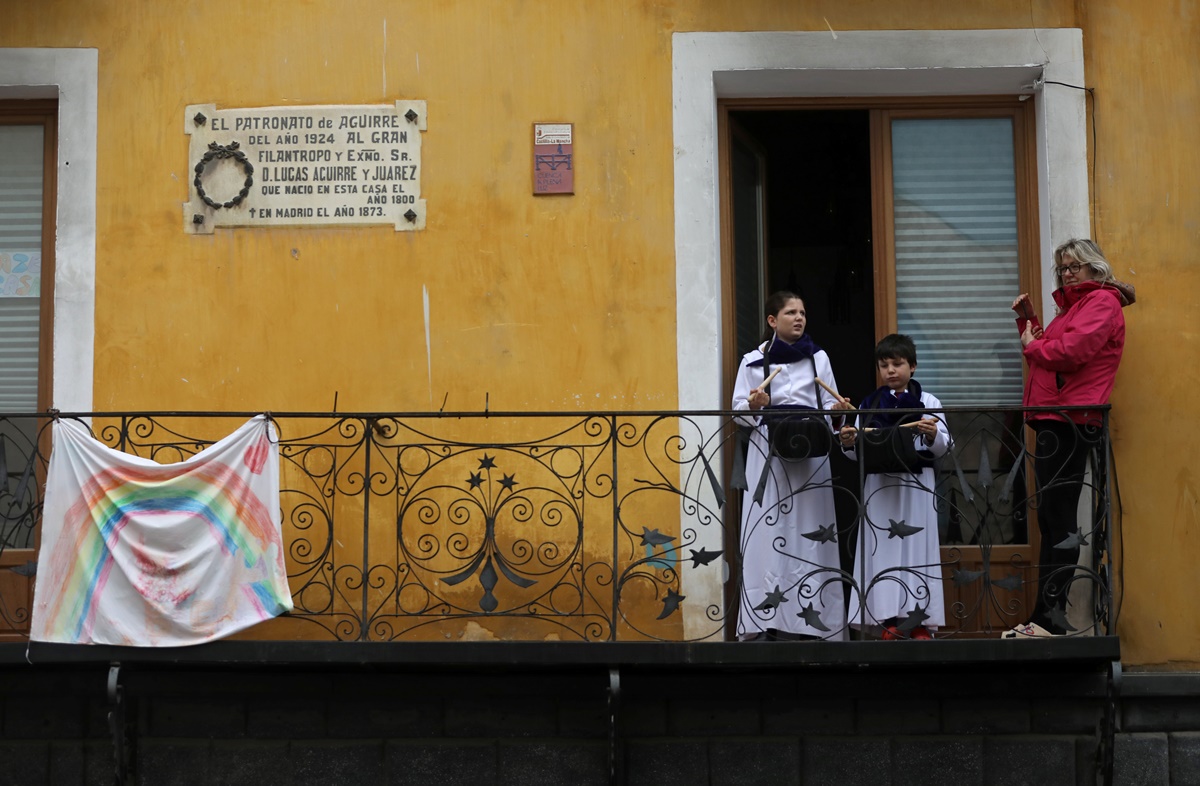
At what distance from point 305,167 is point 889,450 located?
336 centimetres

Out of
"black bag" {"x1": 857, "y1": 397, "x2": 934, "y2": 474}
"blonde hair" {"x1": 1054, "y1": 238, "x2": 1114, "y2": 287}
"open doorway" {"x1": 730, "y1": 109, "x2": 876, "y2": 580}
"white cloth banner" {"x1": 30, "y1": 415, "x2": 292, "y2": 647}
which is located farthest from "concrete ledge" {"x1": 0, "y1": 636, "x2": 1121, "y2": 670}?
"blonde hair" {"x1": 1054, "y1": 238, "x2": 1114, "y2": 287}

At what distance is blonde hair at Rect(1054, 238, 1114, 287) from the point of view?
7.89m

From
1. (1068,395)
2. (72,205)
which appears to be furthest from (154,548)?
(1068,395)

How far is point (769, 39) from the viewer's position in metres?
8.59

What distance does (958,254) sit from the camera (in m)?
8.85

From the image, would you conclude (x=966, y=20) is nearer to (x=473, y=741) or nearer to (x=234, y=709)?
(x=473, y=741)

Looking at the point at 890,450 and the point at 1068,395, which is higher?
the point at 1068,395

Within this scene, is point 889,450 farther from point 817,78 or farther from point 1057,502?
point 817,78

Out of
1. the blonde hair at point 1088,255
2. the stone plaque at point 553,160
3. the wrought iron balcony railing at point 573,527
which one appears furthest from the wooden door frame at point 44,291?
the blonde hair at point 1088,255

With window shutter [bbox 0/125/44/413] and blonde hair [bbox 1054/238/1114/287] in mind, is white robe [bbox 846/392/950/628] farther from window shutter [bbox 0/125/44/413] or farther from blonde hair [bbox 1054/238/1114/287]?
window shutter [bbox 0/125/44/413]

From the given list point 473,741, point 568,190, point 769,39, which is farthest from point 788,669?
point 769,39

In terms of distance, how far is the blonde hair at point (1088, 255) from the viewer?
7.89 meters

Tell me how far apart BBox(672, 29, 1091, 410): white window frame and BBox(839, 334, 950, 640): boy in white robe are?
0.88 meters

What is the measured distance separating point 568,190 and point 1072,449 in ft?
9.40
